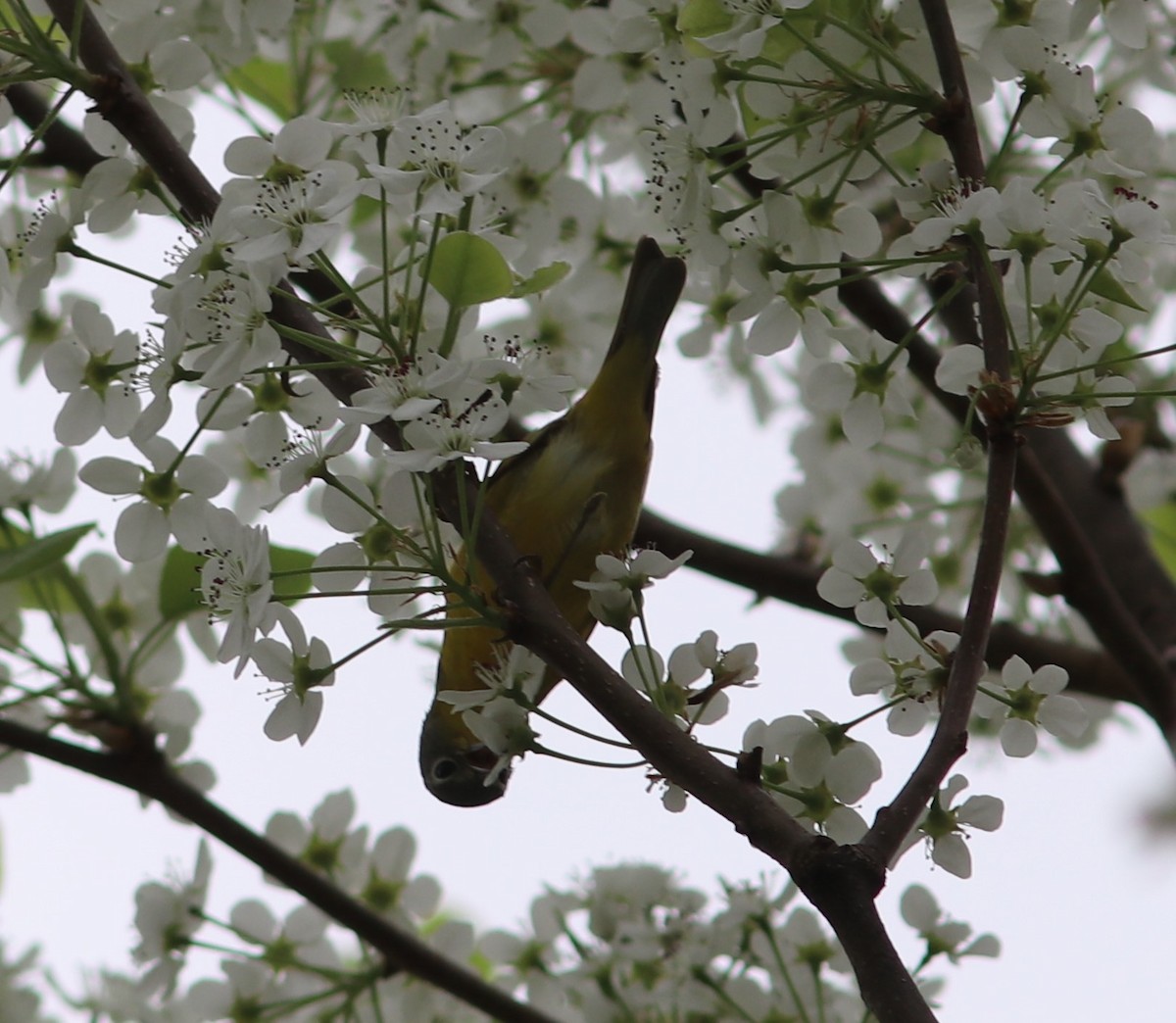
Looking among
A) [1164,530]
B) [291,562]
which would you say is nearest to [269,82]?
[291,562]

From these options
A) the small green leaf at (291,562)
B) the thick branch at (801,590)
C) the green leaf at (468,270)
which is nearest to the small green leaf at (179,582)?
the small green leaf at (291,562)

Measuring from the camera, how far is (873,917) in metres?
1.98

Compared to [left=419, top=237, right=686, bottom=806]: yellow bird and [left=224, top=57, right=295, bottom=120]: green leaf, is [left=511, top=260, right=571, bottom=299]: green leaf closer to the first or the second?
[left=419, top=237, right=686, bottom=806]: yellow bird

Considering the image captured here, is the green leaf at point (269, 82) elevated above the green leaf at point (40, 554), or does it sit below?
above

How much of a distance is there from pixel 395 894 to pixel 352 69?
226 centimetres

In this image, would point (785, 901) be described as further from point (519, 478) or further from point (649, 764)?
point (649, 764)

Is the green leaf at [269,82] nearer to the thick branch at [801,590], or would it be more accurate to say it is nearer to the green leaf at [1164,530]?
the thick branch at [801,590]

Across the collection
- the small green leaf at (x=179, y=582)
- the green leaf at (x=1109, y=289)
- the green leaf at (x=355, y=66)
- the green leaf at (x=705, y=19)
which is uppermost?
the green leaf at (x=355, y=66)

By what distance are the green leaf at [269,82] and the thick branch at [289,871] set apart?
1950 mm

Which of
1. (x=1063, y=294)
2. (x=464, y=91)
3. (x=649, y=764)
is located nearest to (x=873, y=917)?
(x=649, y=764)

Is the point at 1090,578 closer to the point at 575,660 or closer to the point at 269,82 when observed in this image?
the point at 575,660

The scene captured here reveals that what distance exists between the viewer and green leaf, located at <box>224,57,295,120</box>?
451 cm

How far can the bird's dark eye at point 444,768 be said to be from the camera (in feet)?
13.4

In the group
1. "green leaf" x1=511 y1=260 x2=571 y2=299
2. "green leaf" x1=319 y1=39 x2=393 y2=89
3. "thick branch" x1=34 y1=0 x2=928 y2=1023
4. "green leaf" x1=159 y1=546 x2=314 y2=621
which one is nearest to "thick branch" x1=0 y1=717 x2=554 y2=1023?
"green leaf" x1=159 y1=546 x2=314 y2=621
